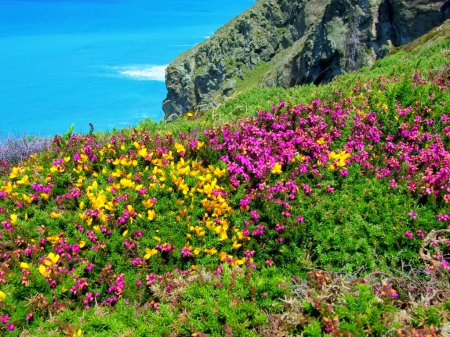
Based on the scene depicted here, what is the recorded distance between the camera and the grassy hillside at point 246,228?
11.2ft

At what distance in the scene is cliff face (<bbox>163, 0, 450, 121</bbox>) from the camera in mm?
39562

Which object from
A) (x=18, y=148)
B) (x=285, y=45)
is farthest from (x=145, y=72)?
(x=18, y=148)

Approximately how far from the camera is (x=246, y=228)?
475 cm

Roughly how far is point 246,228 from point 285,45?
9135 cm

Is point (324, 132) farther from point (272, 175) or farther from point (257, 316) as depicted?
point (257, 316)

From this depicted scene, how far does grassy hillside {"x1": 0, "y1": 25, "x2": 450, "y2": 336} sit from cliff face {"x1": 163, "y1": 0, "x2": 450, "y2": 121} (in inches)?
1409

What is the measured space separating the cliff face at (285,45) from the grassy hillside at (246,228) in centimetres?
3578

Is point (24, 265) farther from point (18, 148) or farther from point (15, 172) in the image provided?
point (18, 148)

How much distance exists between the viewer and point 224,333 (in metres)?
3.21

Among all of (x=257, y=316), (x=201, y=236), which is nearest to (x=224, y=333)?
(x=257, y=316)

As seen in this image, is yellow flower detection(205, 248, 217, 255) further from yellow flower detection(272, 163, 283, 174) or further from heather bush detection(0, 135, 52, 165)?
heather bush detection(0, 135, 52, 165)

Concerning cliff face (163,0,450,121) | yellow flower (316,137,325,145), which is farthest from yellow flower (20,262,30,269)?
cliff face (163,0,450,121)

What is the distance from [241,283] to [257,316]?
45 cm

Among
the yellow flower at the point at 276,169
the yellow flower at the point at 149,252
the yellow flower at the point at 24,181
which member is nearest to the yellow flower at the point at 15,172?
the yellow flower at the point at 24,181
